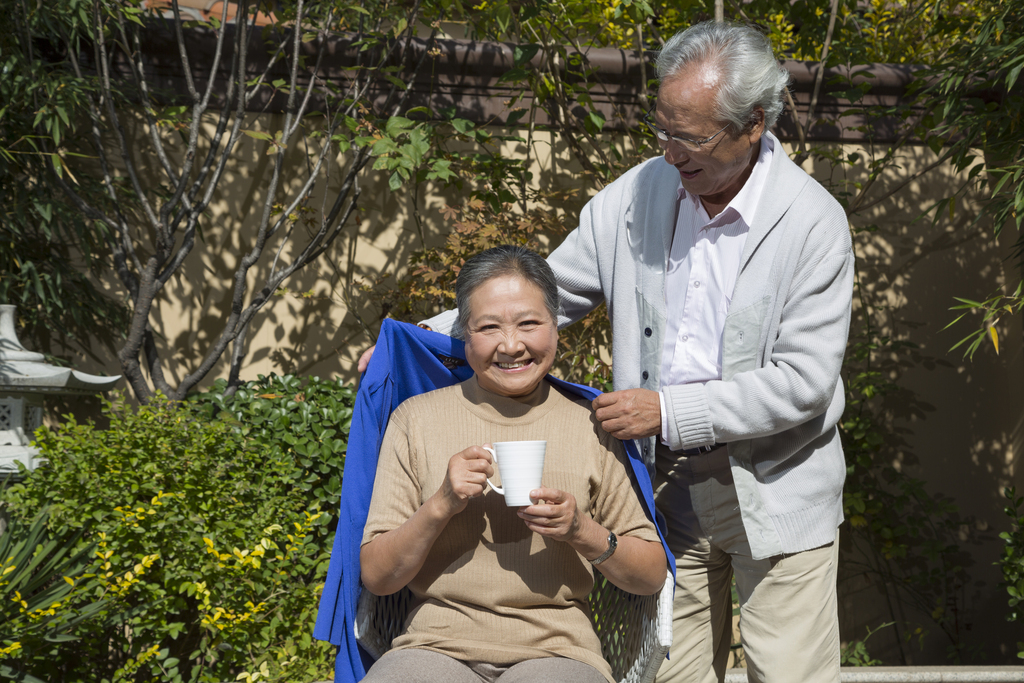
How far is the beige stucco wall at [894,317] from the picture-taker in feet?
13.3

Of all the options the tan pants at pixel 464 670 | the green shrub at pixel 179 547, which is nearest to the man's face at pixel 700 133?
the tan pants at pixel 464 670

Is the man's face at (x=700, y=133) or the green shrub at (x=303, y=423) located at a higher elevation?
the man's face at (x=700, y=133)

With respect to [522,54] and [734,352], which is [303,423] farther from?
[734,352]

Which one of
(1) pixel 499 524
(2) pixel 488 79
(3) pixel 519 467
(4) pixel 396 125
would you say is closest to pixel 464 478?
(3) pixel 519 467

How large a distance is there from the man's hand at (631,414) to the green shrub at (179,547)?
1.60 meters

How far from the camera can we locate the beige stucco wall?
13.3 feet

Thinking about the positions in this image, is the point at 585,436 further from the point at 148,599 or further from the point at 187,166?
the point at 187,166

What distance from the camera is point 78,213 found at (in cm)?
357

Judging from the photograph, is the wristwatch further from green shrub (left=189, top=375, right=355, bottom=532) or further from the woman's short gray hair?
Answer: green shrub (left=189, top=375, right=355, bottom=532)

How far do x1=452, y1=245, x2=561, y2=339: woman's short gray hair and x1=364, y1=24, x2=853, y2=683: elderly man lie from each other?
0.24 m

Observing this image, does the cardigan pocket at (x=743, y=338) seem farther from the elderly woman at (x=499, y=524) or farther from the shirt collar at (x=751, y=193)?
the elderly woman at (x=499, y=524)

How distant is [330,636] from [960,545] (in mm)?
3717

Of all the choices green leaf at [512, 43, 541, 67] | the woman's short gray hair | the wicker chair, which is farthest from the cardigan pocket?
green leaf at [512, 43, 541, 67]

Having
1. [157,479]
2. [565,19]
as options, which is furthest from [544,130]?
[157,479]
